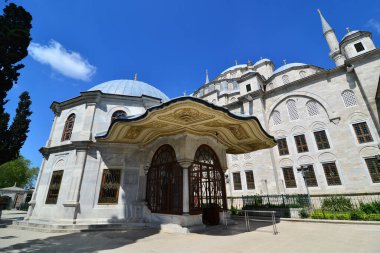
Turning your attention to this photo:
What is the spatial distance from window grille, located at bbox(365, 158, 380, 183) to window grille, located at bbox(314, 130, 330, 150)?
3.13 m

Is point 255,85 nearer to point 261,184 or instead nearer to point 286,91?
point 286,91

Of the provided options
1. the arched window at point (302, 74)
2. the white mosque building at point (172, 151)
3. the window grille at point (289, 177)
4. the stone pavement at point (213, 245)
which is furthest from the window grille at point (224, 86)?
the stone pavement at point (213, 245)

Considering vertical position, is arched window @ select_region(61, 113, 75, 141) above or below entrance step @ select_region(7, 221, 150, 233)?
above

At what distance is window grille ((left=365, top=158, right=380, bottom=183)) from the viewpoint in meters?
15.5

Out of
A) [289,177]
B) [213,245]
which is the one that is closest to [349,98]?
[289,177]

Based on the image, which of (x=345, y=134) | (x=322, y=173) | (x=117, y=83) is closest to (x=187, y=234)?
(x=117, y=83)

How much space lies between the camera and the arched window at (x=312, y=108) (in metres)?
19.7

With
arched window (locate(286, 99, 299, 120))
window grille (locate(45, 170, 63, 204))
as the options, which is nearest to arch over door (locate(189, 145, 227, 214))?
window grille (locate(45, 170, 63, 204))

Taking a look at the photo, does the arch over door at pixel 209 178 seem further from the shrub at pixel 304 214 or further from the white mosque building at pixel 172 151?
the shrub at pixel 304 214

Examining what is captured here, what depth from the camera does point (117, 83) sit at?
13539 mm

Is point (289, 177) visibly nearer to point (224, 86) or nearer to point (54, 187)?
point (54, 187)

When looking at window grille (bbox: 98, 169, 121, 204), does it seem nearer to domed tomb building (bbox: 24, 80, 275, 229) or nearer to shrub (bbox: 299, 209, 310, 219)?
domed tomb building (bbox: 24, 80, 275, 229)

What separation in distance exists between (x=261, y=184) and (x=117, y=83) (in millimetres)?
17296

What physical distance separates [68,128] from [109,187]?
4.78 metres
